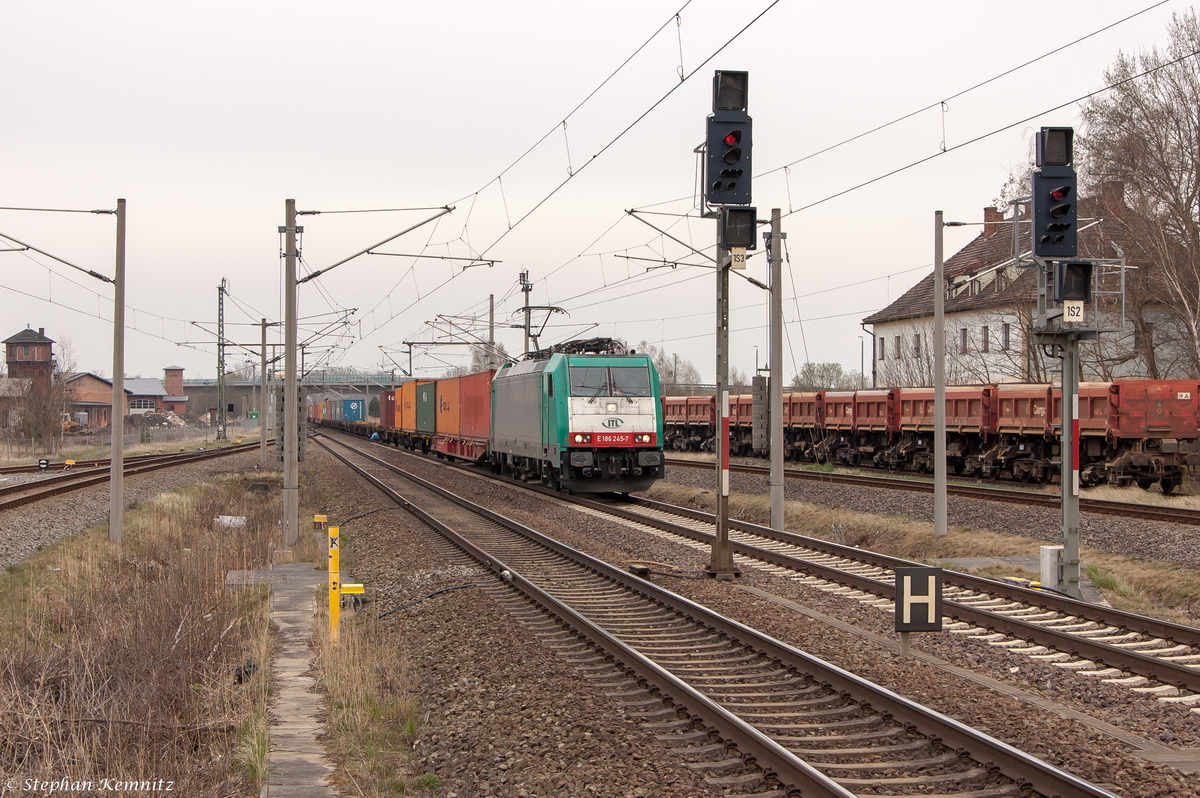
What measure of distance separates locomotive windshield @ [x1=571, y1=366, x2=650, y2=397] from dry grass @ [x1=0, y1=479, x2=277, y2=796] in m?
9.87

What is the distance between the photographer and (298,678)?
28.1ft

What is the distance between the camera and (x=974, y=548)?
15789 mm

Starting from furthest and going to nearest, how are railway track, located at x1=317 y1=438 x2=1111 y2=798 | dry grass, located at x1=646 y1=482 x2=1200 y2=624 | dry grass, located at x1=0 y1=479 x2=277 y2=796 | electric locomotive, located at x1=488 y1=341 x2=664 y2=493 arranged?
1. electric locomotive, located at x1=488 y1=341 x2=664 y2=493
2. dry grass, located at x1=646 y1=482 x2=1200 y2=624
3. dry grass, located at x1=0 y1=479 x2=277 y2=796
4. railway track, located at x1=317 y1=438 x2=1111 y2=798

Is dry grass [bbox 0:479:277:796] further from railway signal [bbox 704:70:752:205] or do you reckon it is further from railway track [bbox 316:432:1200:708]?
railway signal [bbox 704:70:752:205]

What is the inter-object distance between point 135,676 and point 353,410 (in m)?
78.2

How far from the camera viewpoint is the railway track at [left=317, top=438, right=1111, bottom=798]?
5.70 meters

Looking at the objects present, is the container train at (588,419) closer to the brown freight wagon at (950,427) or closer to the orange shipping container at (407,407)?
the brown freight wagon at (950,427)

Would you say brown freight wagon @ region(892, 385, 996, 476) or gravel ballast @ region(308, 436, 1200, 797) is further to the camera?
brown freight wagon @ region(892, 385, 996, 476)

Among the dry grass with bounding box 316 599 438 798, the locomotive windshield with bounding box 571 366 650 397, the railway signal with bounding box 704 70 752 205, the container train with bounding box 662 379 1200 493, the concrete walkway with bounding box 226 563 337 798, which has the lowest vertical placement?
the concrete walkway with bounding box 226 563 337 798

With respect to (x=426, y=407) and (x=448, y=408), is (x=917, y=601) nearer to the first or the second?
(x=448, y=408)

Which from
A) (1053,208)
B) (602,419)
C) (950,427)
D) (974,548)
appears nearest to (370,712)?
(1053,208)

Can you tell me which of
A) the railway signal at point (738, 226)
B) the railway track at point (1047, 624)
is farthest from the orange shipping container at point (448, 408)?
the railway signal at point (738, 226)

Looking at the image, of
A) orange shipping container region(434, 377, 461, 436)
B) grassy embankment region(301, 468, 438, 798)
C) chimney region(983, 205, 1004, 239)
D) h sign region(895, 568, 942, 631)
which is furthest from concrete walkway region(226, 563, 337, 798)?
chimney region(983, 205, 1004, 239)

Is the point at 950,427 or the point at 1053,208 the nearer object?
the point at 1053,208
